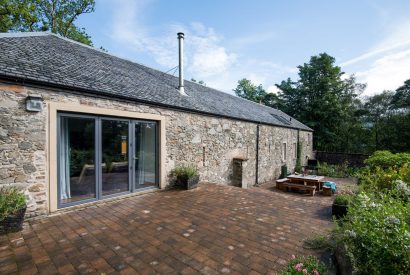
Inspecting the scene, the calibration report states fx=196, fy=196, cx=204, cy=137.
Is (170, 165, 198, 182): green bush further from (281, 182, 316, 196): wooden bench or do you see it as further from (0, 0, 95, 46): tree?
(0, 0, 95, 46): tree

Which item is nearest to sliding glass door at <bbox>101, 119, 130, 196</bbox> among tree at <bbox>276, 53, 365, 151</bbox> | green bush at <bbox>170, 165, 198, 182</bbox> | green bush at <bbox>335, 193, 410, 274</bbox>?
green bush at <bbox>170, 165, 198, 182</bbox>

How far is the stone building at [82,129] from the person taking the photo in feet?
12.5

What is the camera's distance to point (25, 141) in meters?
3.83

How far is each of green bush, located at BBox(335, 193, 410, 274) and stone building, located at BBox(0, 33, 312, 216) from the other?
200 inches

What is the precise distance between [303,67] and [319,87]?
11.4ft

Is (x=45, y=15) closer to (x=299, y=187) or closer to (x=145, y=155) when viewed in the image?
(x=145, y=155)

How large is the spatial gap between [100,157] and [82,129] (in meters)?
0.79

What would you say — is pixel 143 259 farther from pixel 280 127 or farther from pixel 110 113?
pixel 280 127

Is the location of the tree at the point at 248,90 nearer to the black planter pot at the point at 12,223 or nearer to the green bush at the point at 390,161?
the green bush at the point at 390,161

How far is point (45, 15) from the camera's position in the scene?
1619 centimetres

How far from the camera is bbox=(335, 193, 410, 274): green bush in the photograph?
177cm

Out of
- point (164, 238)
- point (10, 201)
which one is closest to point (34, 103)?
point (10, 201)

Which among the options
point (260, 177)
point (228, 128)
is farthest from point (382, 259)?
point (260, 177)

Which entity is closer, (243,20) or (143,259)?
(143,259)
